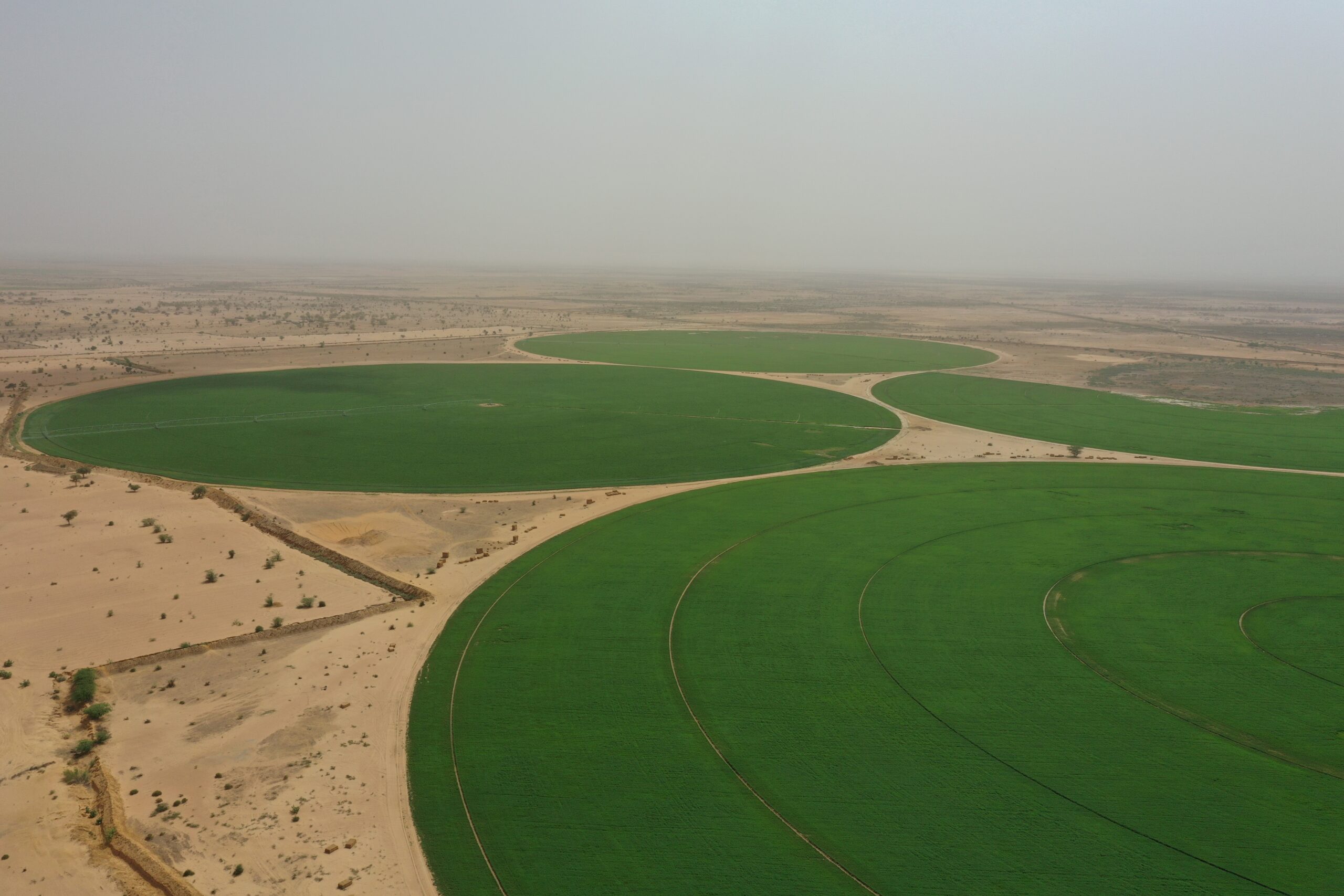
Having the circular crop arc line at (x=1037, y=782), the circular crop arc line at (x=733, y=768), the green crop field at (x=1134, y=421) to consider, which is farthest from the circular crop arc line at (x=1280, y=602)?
the green crop field at (x=1134, y=421)

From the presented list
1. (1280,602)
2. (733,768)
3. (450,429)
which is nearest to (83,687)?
(733,768)

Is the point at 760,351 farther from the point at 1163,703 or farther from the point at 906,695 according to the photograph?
the point at 1163,703

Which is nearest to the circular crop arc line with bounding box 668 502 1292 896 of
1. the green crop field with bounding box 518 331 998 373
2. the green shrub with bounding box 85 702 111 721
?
the green shrub with bounding box 85 702 111 721

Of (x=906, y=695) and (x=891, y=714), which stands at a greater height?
(x=906, y=695)

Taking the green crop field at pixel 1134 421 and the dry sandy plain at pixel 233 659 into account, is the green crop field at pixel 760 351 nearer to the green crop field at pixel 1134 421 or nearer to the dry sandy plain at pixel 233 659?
the green crop field at pixel 1134 421

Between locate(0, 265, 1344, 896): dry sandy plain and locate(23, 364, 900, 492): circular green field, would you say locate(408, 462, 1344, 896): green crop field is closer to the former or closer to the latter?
locate(0, 265, 1344, 896): dry sandy plain

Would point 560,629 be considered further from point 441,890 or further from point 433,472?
point 433,472
